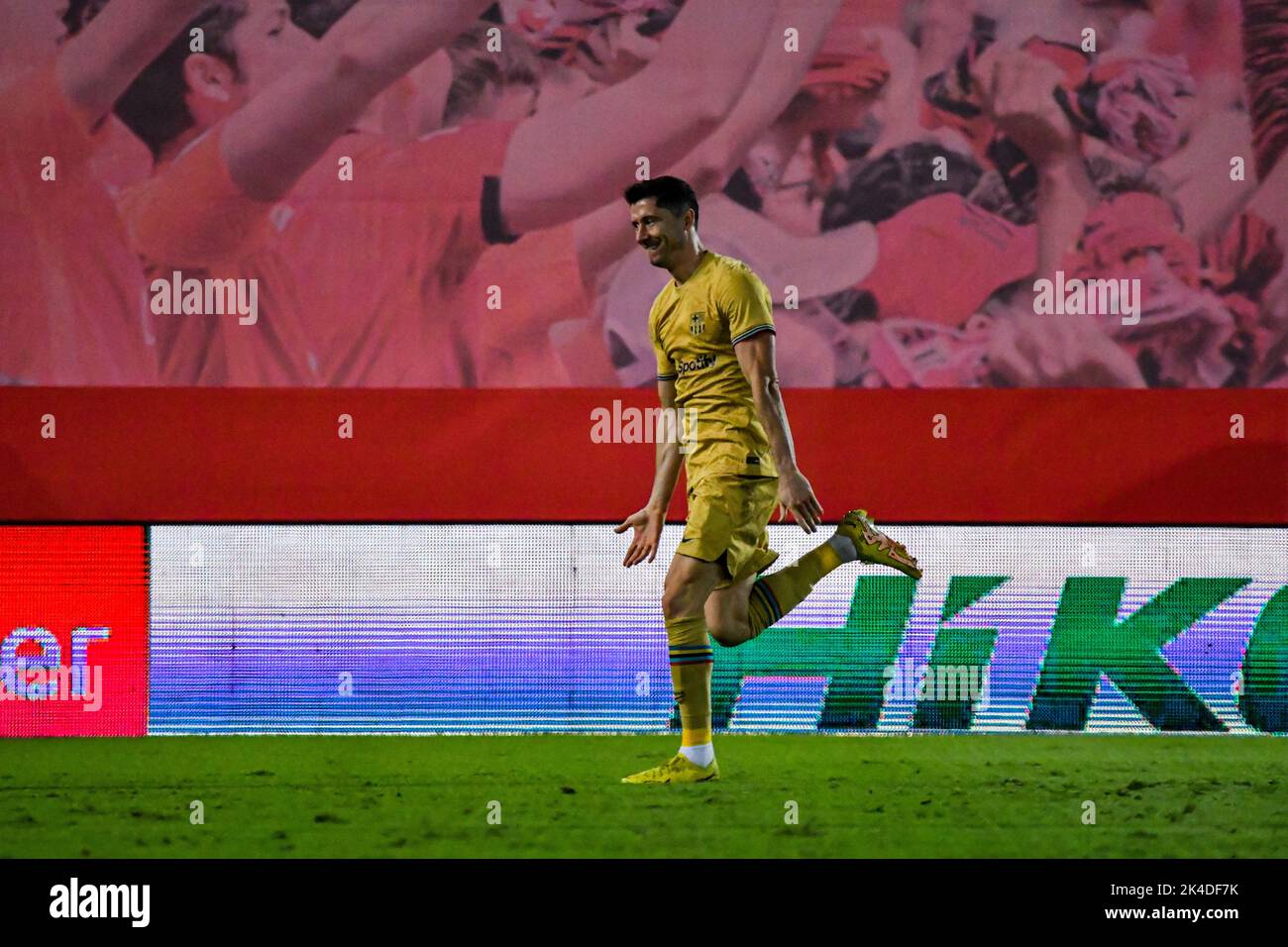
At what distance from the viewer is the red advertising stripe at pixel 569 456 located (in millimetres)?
6371

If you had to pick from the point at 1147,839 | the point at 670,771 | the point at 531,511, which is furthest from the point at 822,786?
the point at 531,511

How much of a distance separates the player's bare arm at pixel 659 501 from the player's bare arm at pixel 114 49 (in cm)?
319

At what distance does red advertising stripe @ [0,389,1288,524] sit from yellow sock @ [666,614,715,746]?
2009 millimetres

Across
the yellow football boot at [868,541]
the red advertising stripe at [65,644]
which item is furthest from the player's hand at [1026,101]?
the red advertising stripe at [65,644]

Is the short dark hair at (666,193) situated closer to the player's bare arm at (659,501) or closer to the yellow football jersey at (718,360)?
the yellow football jersey at (718,360)

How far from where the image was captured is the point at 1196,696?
632 centimetres

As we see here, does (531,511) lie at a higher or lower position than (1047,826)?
higher

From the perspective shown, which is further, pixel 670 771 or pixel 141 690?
pixel 141 690

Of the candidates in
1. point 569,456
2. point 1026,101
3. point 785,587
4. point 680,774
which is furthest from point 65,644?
point 1026,101

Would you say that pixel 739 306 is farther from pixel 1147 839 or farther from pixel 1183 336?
pixel 1183 336

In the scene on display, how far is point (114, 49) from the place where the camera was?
6520 millimetres

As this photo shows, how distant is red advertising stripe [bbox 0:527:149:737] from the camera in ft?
20.6

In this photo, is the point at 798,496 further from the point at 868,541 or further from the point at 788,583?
the point at 868,541

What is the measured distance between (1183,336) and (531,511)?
291 cm
